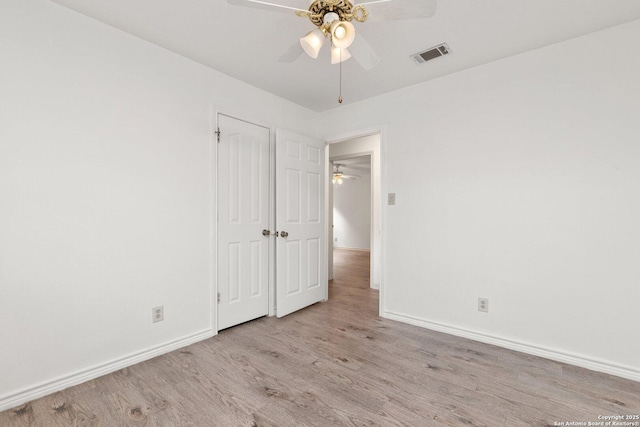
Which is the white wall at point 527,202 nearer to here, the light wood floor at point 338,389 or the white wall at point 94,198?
the light wood floor at point 338,389

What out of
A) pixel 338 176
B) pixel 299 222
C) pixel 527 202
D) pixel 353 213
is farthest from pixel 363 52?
pixel 353 213

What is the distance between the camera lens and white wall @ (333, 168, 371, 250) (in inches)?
354

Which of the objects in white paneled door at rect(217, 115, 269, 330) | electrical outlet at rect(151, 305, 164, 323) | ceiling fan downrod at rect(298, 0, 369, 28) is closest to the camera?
ceiling fan downrod at rect(298, 0, 369, 28)

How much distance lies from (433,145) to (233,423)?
9.16 feet

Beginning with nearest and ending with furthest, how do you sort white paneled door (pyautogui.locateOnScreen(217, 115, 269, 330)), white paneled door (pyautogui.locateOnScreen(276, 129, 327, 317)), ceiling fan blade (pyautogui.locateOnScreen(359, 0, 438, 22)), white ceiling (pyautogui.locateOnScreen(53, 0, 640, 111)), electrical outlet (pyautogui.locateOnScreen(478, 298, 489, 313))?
ceiling fan blade (pyautogui.locateOnScreen(359, 0, 438, 22)), white ceiling (pyautogui.locateOnScreen(53, 0, 640, 111)), electrical outlet (pyautogui.locateOnScreen(478, 298, 489, 313)), white paneled door (pyautogui.locateOnScreen(217, 115, 269, 330)), white paneled door (pyautogui.locateOnScreen(276, 129, 327, 317))

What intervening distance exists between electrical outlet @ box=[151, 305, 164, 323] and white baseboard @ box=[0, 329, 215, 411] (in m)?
0.22

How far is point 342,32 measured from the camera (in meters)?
1.51

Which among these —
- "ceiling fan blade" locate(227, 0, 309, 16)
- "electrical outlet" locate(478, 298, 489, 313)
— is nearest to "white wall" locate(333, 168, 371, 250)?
"electrical outlet" locate(478, 298, 489, 313)

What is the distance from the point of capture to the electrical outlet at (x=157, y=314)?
2.30 metres

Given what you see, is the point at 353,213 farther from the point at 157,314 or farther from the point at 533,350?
the point at 157,314

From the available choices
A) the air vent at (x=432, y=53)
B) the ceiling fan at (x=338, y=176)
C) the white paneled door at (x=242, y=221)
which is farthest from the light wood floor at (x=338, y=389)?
the ceiling fan at (x=338, y=176)

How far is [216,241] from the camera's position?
8.84 feet

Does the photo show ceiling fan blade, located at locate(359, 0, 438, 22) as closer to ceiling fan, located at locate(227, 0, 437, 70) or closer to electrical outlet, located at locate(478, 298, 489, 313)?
ceiling fan, located at locate(227, 0, 437, 70)

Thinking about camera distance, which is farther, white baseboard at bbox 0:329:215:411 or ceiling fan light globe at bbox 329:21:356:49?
white baseboard at bbox 0:329:215:411
